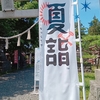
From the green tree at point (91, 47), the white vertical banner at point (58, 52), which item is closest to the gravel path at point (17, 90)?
the white vertical banner at point (58, 52)

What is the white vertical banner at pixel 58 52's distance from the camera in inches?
125

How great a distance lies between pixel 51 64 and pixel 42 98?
1.87 ft

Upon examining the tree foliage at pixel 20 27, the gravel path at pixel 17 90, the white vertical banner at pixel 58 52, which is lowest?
the gravel path at pixel 17 90

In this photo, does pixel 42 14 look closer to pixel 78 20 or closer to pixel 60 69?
pixel 78 20

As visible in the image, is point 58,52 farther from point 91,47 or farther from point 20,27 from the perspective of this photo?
point 20,27

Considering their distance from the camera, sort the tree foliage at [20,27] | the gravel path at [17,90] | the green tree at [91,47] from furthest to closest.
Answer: the green tree at [91,47] < the tree foliage at [20,27] < the gravel path at [17,90]

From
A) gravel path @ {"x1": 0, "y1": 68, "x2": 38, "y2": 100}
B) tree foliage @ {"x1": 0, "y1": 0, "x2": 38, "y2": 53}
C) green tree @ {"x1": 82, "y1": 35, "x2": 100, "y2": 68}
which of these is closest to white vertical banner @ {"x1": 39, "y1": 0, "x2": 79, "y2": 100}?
gravel path @ {"x1": 0, "y1": 68, "x2": 38, "y2": 100}

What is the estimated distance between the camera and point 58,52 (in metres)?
3.22

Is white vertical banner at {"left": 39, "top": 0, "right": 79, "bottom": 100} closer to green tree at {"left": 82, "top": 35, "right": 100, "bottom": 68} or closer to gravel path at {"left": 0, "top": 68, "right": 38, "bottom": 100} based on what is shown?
gravel path at {"left": 0, "top": 68, "right": 38, "bottom": 100}

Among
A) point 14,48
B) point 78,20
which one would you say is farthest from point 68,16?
point 14,48

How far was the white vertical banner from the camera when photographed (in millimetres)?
3188

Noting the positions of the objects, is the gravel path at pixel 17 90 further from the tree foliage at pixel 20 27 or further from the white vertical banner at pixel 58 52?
the white vertical banner at pixel 58 52

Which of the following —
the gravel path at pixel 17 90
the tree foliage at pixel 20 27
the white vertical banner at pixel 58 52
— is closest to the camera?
the white vertical banner at pixel 58 52

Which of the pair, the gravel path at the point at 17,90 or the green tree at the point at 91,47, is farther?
the green tree at the point at 91,47
